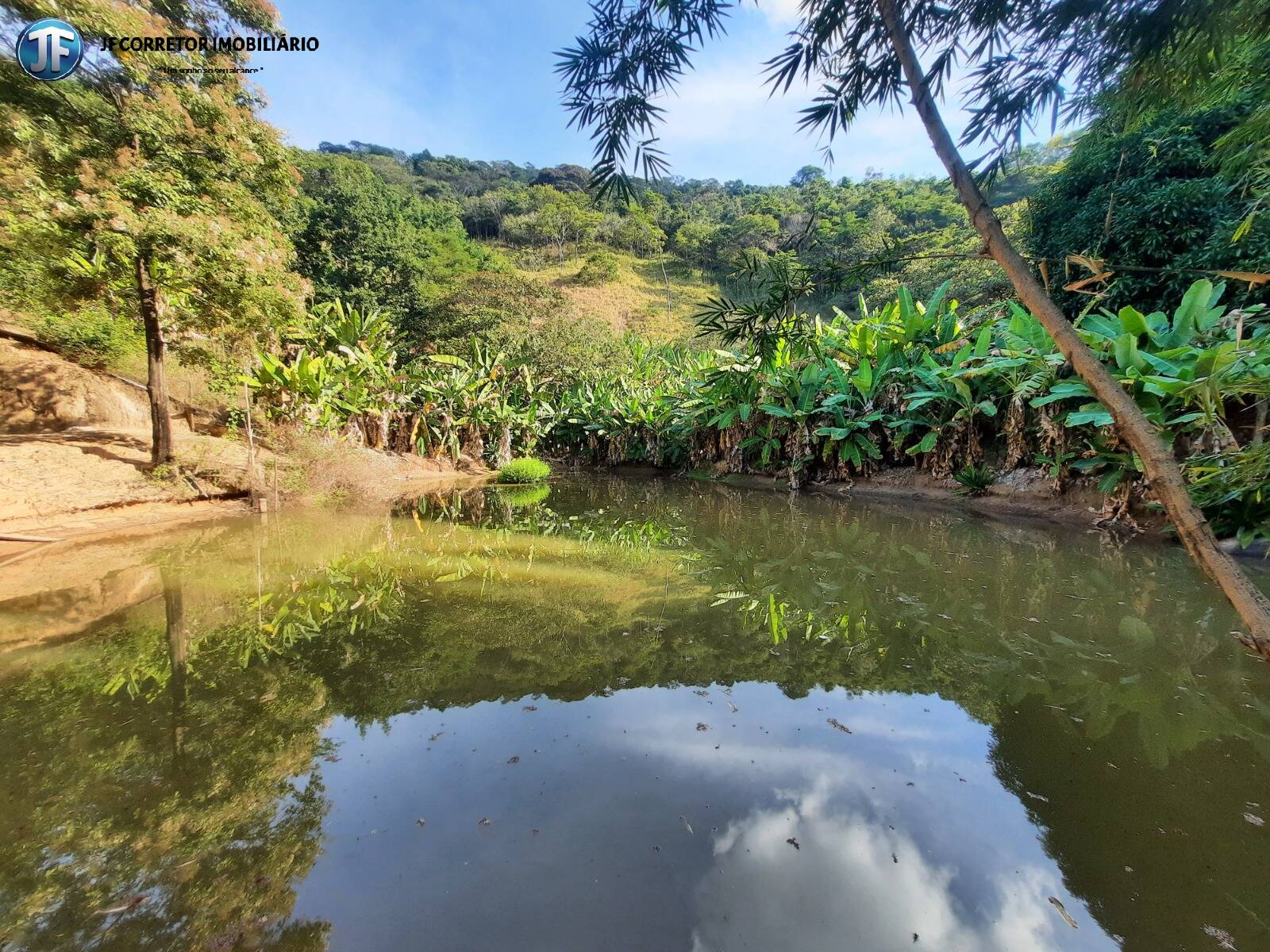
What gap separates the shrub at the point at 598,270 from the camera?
42531mm

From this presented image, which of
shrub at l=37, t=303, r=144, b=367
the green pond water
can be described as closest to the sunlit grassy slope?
shrub at l=37, t=303, r=144, b=367

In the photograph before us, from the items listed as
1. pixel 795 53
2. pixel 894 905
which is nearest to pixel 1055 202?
pixel 795 53

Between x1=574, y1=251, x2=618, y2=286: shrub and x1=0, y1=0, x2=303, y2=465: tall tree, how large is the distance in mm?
36613

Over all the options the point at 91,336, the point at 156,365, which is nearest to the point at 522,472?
the point at 156,365

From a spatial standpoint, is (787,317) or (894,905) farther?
(787,317)

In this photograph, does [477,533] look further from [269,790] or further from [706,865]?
[706,865]

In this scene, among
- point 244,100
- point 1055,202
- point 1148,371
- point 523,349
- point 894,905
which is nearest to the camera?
point 894,905

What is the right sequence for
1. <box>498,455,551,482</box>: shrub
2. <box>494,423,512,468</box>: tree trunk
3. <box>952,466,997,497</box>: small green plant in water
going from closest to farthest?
<box>952,466,997,497</box>: small green plant in water, <box>498,455,551,482</box>: shrub, <box>494,423,512,468</box>: tree trunk

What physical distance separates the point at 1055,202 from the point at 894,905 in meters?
13.8

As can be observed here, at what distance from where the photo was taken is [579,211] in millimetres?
48750

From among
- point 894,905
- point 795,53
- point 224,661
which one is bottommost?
point 224,661

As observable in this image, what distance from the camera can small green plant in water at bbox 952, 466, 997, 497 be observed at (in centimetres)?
817

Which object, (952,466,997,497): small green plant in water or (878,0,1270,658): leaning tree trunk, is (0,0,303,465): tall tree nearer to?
(878,0,1270,658): leaning tree trunk

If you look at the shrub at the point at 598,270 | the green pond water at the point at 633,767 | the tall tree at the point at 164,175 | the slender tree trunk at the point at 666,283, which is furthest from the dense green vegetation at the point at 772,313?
the shrub at the point at 598,270
